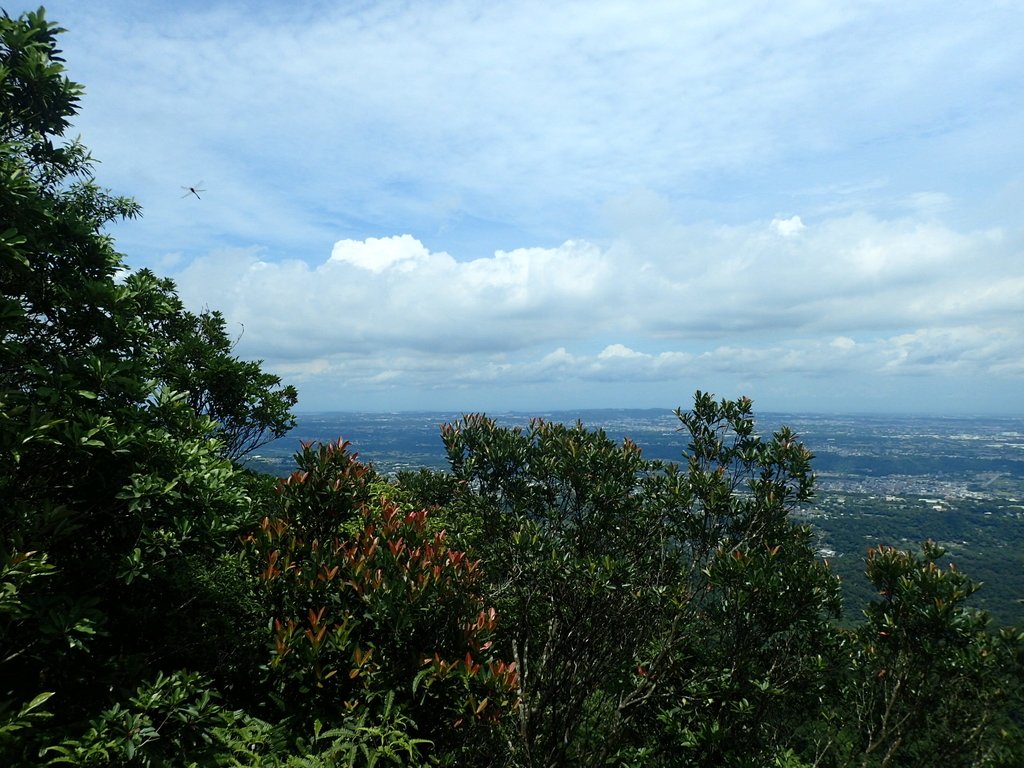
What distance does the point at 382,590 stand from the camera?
6070 millimetres

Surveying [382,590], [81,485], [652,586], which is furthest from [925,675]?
[81,485]

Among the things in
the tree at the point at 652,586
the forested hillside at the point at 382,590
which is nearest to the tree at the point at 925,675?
the forested hillside at the point at 382,590

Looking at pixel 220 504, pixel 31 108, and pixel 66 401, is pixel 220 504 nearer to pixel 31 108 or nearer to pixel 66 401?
pixel 66 401

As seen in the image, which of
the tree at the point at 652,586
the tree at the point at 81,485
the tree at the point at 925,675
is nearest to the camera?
the tree at the point at 81,485

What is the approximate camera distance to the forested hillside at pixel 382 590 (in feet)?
16.5

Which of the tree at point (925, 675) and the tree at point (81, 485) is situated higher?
the tree at point (81, 485)

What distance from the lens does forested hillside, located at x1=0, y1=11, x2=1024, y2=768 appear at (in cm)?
504

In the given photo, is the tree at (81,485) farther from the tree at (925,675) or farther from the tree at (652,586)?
the tree at (925,675)

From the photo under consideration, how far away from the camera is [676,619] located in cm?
921

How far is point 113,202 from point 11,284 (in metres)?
8.18

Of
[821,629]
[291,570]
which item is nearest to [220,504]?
[291,570]

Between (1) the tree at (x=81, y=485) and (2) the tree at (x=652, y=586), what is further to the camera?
(2) the tree at (x=652, y=586)

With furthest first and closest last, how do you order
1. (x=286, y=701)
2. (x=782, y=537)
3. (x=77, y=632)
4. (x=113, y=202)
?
(x=113, y=202) → (x=782, y=537) → (x=286, y=701) → (x=77, y=632)

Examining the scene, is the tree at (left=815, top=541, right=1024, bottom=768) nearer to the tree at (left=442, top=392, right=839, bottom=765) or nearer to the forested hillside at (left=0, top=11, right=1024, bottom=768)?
the forested hillside at (left=0, top=11, right=1024, bottom=768)
